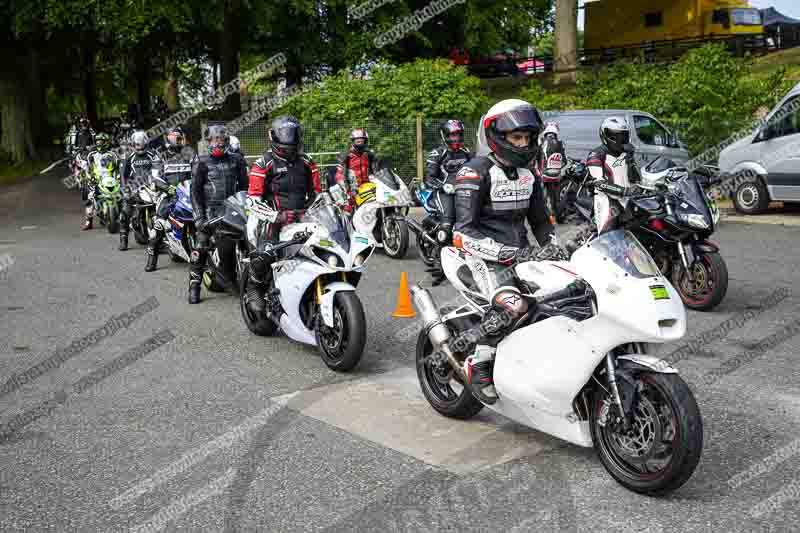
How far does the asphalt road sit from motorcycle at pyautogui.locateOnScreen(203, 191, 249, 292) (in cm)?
86

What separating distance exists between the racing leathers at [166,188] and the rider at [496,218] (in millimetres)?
7544

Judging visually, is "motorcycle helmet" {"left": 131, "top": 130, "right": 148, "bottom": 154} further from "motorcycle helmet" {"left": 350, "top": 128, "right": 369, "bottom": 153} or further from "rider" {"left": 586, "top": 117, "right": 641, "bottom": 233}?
"rider" {"left": 586, "top": 117, "right": 641, "bottom": 233}

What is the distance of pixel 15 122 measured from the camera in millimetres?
34094

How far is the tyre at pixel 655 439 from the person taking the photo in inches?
170

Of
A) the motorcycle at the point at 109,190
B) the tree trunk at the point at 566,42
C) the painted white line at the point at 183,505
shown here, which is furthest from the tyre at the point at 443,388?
the tree trunk at the point at 566,42

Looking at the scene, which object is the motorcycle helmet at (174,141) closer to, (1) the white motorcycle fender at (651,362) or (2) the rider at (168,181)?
(2) the rider at (168,181)

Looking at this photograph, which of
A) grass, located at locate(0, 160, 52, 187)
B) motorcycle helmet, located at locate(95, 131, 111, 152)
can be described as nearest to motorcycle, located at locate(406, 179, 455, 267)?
motorcycle helmet, located at locate(95, 131, 111, 152)

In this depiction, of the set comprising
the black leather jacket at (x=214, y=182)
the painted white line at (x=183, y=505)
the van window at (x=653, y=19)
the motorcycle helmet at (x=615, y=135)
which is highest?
the van window at (x=653, y=19)

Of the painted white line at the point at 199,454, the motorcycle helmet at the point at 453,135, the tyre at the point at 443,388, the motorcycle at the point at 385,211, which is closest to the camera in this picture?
the painted white line at the point at 199,454

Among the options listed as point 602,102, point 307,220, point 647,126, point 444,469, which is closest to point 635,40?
point 602,102

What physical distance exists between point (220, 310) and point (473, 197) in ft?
16.7

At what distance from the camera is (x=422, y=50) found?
113 ft

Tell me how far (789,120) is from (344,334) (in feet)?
37.0

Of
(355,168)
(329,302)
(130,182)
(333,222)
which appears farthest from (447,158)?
(130,182)
